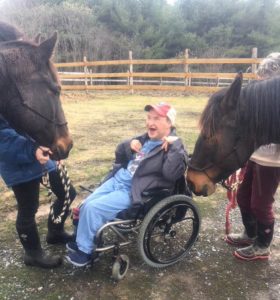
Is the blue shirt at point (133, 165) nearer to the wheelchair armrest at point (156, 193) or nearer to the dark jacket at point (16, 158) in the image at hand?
the wheelchair armrest at point (156, 193)

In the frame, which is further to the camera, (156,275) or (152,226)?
(156,275)

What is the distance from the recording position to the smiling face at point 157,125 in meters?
2.68

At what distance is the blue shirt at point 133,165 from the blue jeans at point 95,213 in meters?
0.16

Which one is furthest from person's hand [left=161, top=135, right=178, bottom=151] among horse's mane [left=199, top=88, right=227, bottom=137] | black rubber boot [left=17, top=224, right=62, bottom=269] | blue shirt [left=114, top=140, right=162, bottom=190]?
black rubber boot [left=17, top=224, right=62, bottom=269]

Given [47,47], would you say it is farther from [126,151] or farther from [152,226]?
[152,226]

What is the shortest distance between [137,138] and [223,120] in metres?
1.06

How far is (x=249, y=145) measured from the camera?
2086 millimetres

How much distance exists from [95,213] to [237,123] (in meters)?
1.17

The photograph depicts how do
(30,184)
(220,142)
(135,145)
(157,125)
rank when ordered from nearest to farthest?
(220,142) → (30,184) → (157,125) → (135,145)

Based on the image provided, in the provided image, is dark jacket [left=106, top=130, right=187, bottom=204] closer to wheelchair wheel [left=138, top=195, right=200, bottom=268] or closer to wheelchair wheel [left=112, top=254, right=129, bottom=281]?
wheelchair wheel [left=138, top=195, right=200, bottom=268]

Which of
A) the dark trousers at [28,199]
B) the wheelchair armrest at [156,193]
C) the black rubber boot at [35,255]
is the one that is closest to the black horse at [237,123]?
the wheelchair armrest at [156,193]

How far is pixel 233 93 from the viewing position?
1.93 m

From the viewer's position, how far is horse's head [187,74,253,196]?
78.4 inches

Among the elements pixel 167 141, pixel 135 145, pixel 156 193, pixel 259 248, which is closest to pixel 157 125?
pixel 167 141
